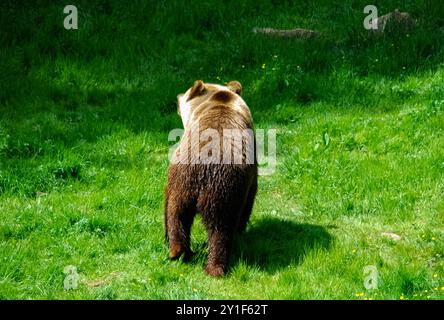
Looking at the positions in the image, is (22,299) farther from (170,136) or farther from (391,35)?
(391,35)

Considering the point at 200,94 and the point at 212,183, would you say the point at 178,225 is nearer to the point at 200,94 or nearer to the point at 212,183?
the point at 212,183

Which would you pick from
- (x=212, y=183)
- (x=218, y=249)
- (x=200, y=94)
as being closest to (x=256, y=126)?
(x=200, y=94)

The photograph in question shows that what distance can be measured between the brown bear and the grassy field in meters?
0.24

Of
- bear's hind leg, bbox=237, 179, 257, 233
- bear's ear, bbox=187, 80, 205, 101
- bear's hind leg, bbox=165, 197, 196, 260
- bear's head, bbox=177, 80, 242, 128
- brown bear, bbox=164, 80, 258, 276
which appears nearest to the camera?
brown bear, bbox=164, 80, 258, 276

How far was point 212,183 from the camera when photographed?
21.7ft

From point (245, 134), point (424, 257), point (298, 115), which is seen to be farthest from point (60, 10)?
point (424, 257)

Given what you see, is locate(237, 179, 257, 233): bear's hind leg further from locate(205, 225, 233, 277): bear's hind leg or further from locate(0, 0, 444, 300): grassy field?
locate(205, 225, 233, 277): bear's hind leg

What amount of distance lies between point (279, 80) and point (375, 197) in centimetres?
314

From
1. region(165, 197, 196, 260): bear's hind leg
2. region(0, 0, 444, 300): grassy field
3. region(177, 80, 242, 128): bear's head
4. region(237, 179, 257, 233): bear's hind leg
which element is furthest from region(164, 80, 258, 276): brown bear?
region(177, 80, 242, 128): bear's head

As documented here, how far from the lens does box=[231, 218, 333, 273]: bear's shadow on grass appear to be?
6887 mm

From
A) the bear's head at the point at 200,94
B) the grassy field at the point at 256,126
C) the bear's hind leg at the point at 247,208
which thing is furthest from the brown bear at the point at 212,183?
the bear's head at the point at 200,94

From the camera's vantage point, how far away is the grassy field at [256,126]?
262 inches

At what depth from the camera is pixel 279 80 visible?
35.1 ft

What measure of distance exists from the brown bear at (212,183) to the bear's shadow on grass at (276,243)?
1.08 ft
